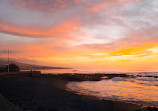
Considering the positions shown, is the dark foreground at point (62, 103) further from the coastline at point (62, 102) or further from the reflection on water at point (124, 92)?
the reflection on water at point (124, 92)

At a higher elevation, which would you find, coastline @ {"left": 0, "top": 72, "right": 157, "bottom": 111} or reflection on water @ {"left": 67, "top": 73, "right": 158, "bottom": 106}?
coastline @ {"left": 0, "top": 72, "right": 157, "bottom": 111}

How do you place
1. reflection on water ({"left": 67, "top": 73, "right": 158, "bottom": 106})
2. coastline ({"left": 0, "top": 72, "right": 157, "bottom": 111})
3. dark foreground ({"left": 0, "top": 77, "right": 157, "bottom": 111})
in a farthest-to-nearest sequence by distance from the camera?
reflection on water ({"left": 67, "top": 73, "right": 158, "bottom": 106}) < coastline ({"left": 0, "top": 72, "right": 157, "bottom": 111}) < dark foreground ({"left": 0, "top": 77, "right": 157, "bottom": 111})

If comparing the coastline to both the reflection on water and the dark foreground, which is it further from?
the reflection on water

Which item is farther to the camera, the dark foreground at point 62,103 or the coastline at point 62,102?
the coastline at point 62,102

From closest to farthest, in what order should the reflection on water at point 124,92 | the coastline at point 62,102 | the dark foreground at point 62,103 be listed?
the dark foreground at point 62,103, the coastline at point 62,102, the reflection on water at point 124,92

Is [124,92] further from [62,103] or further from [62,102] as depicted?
[62,103]

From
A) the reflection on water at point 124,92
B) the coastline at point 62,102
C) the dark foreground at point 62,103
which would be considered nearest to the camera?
the dark foreground at point 62,103

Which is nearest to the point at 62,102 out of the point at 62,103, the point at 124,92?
the point at 62,103

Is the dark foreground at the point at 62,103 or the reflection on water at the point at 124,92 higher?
the dark foreground at the point at 62,103

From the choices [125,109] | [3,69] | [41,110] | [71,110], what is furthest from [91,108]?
[3,69]

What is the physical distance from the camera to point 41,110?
397 inches

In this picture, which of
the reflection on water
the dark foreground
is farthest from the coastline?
the reflection on water

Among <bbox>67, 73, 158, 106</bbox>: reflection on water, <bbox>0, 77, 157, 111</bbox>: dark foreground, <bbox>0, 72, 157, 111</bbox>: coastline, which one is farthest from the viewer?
<bbox>67, 73, 158, 106</bbox>: reflection on water

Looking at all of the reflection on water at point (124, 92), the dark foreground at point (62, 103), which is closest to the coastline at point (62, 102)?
the dark foreground at point (62, 103)
